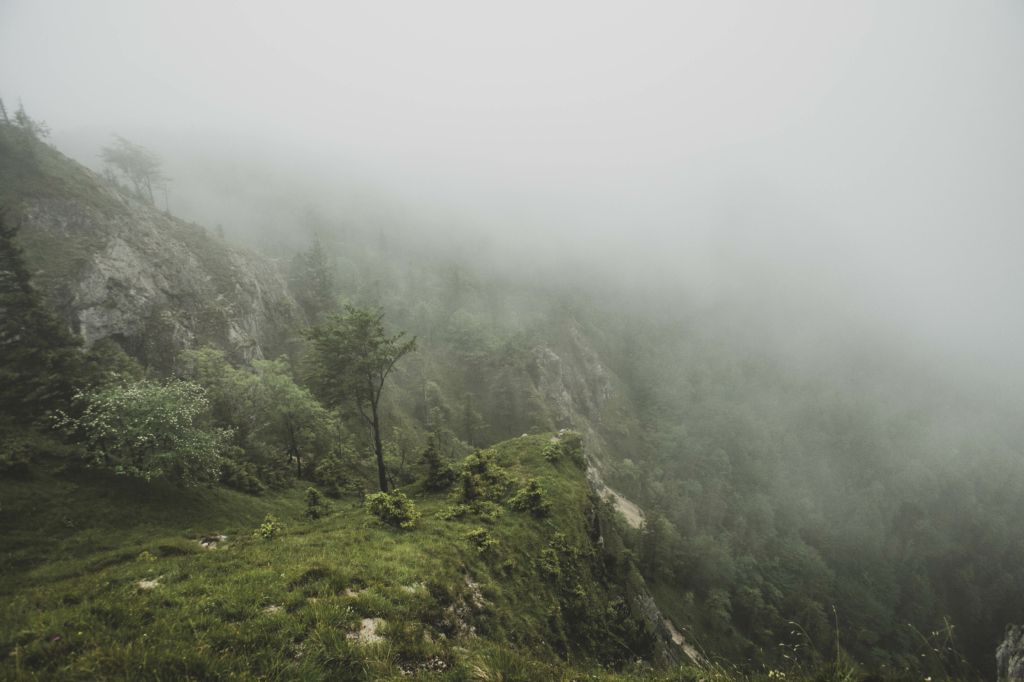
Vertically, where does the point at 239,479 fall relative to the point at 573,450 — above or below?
above

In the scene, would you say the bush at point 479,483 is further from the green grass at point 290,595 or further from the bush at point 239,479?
the bush at point 239,479

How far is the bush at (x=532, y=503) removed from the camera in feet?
57.5

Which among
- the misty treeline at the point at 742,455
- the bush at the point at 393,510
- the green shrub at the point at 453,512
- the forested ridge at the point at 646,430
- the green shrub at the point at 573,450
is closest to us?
the bush at the point at 393,510

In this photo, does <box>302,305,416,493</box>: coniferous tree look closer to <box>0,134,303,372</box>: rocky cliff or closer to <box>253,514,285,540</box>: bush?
<box>253,514,285,540</box>: bush

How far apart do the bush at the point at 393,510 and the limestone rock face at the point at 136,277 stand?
121ft

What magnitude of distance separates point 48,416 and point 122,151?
256 feet

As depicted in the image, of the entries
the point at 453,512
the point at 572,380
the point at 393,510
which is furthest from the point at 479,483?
the point at 572,380

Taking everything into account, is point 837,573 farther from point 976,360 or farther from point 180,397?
point 976,360

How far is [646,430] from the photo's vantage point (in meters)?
94.4

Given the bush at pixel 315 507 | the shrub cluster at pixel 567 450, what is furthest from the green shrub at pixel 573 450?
the bush at pixel 315 507

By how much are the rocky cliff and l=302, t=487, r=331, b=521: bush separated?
30.8 m

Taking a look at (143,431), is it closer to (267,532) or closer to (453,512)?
(267,532)

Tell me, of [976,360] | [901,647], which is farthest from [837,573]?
[976,360]

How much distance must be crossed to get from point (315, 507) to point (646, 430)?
3622 inches
